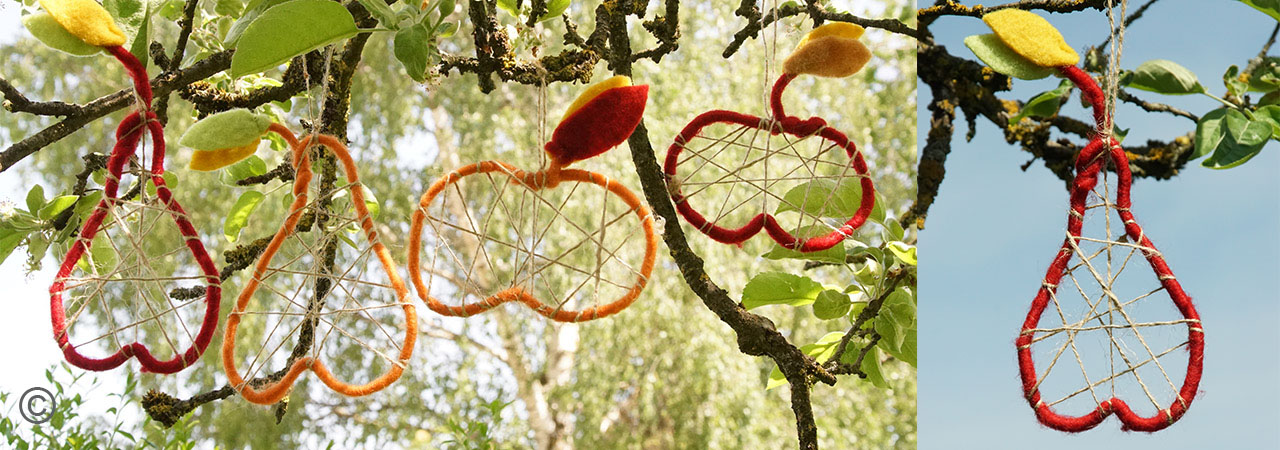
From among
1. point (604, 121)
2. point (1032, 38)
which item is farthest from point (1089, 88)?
point (604, 121)

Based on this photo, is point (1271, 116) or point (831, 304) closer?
point (1271, 116)

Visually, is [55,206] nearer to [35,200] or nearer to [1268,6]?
[35,200]

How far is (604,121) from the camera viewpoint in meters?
0.46

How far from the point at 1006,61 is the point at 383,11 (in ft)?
1.01

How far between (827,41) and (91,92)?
2.97 meters

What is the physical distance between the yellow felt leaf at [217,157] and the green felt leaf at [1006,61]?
40cm

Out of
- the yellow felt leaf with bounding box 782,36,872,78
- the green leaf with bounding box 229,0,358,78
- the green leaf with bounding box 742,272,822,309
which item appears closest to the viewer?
the green leaf with bounding box 229,0,358,78

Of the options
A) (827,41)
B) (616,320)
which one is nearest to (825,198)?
(827,41)

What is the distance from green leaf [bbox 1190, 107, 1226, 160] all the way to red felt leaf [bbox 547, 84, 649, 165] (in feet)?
0.96

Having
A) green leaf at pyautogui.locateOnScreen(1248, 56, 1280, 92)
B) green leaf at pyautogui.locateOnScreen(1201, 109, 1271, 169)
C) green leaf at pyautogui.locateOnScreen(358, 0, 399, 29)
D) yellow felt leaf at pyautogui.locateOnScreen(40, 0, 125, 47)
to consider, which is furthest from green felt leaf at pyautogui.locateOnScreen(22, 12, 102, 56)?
green leaf at pyautogui.locateOnScreen(1248, 56, 1280, 92)

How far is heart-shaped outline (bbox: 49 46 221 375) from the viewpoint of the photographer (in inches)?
19.3

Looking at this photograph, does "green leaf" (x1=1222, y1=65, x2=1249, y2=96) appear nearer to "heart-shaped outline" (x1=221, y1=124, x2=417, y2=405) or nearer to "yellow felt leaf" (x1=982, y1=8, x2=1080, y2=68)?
"yellow felt leaf" (x1=982, y1=8, x2=1080, y2=68)

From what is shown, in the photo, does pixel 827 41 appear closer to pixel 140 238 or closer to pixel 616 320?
pixel 140 238

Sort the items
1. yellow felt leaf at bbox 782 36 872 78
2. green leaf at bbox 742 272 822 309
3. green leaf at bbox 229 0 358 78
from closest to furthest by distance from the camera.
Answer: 1. green leaf at bbox 229 0 358 78
2. yellow felt leaf at bbox 782 36 872 78
3. green leaf at bbox 742 272 822 309
